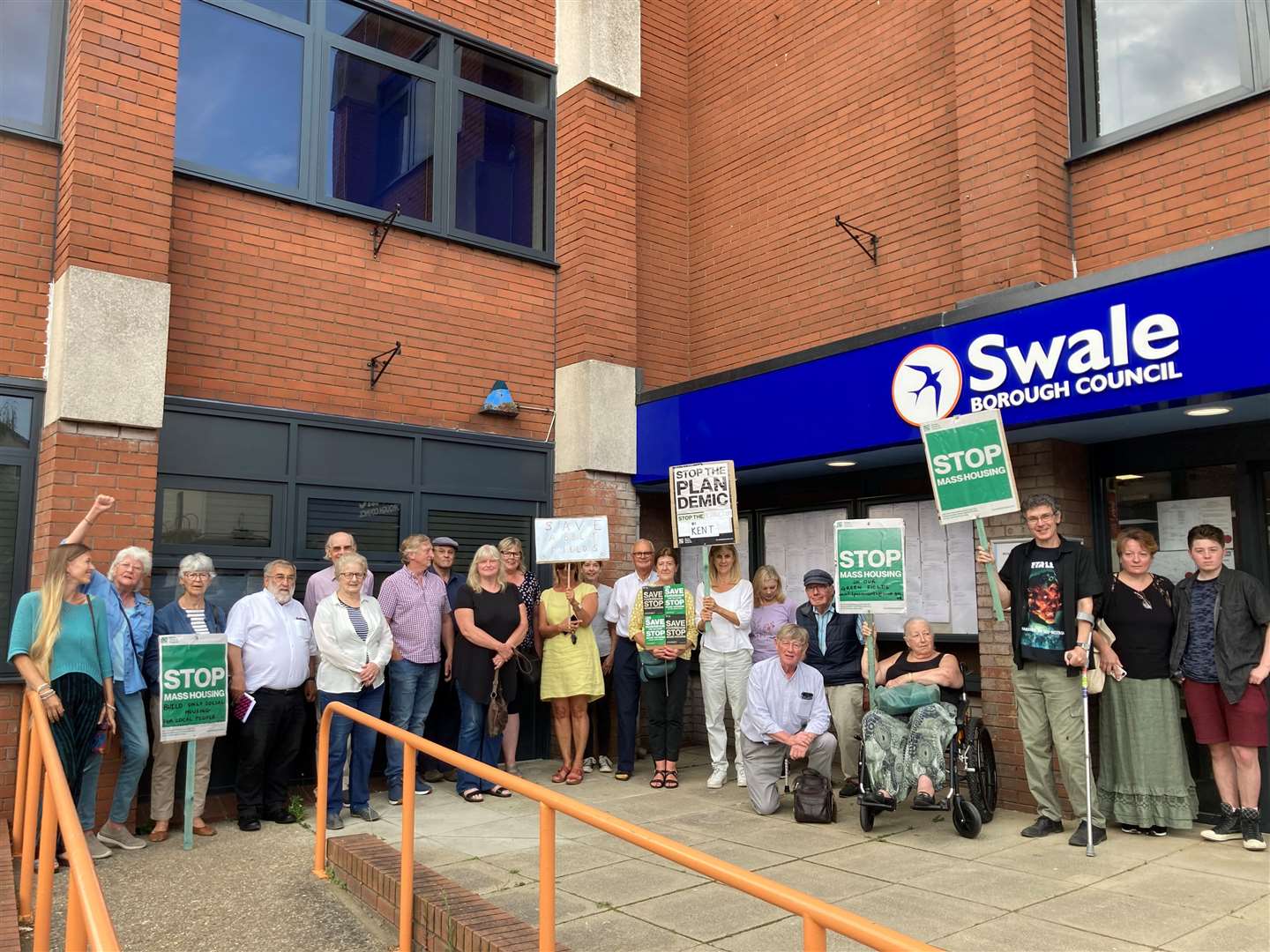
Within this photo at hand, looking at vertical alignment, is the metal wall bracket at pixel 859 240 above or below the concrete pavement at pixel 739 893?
above

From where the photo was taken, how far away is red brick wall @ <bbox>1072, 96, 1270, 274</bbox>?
638 cm

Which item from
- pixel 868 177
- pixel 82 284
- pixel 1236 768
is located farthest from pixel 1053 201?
pixel 82 284

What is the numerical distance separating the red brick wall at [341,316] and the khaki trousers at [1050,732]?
5033mm

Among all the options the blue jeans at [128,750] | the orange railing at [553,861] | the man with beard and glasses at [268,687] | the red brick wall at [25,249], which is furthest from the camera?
the red brick wall at [25,249]

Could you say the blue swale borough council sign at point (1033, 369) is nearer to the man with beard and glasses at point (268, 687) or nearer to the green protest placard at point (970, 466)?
the green protest placard at point (970, 466)

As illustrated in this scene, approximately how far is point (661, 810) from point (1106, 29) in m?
6.56

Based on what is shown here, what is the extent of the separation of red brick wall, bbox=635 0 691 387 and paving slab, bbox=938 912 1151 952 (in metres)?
6.54

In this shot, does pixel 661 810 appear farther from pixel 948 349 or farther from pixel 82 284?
pixel 82 284

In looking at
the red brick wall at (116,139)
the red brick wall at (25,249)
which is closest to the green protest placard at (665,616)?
the red brick wall at (116,139)

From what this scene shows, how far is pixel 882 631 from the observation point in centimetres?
832

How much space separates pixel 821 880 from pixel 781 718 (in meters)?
1.68

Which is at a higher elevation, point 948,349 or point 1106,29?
point 1106,29

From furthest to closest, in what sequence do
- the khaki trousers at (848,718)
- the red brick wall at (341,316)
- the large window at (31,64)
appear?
the red brick wall at (341,316), the khaki trousers at (848,718), the large window at (31,64)

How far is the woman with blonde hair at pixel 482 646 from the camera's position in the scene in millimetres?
7566
